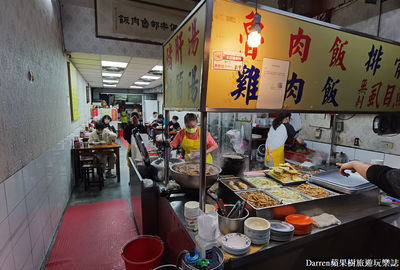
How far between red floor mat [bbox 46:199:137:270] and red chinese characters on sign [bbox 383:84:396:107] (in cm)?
361

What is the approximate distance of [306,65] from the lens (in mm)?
1633

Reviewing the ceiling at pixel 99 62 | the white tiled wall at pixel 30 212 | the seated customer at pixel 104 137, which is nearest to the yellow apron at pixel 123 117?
the ceiling at pixel 99 62

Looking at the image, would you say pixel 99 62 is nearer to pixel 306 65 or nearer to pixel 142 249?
pixel 142 249

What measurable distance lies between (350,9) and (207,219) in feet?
15.7

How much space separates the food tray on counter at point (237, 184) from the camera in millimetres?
2012

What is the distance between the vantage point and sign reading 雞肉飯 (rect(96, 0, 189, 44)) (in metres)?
4.22

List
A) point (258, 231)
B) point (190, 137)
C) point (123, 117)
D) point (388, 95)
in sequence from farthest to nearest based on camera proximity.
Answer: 1. point (123, 117)
2. point (190, 137)
3. point (388, 95)
4. point (258, 231)

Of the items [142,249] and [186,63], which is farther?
[142,249]

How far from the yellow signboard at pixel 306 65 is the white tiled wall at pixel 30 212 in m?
2.07

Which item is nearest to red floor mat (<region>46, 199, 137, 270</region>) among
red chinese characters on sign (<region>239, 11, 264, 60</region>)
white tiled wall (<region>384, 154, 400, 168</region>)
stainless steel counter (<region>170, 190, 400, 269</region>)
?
stainless steel counter (<region>170, 190, 400, 269</region>)

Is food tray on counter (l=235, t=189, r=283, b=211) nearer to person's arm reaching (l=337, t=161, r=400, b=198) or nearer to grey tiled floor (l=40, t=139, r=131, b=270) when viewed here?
person's arm reaching (l=337, t=161, r=400, b=198)

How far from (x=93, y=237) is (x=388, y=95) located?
4.32 metres

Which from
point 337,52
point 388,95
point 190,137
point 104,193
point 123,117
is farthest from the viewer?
point 123,117

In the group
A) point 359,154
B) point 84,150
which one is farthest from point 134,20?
point 359,154
